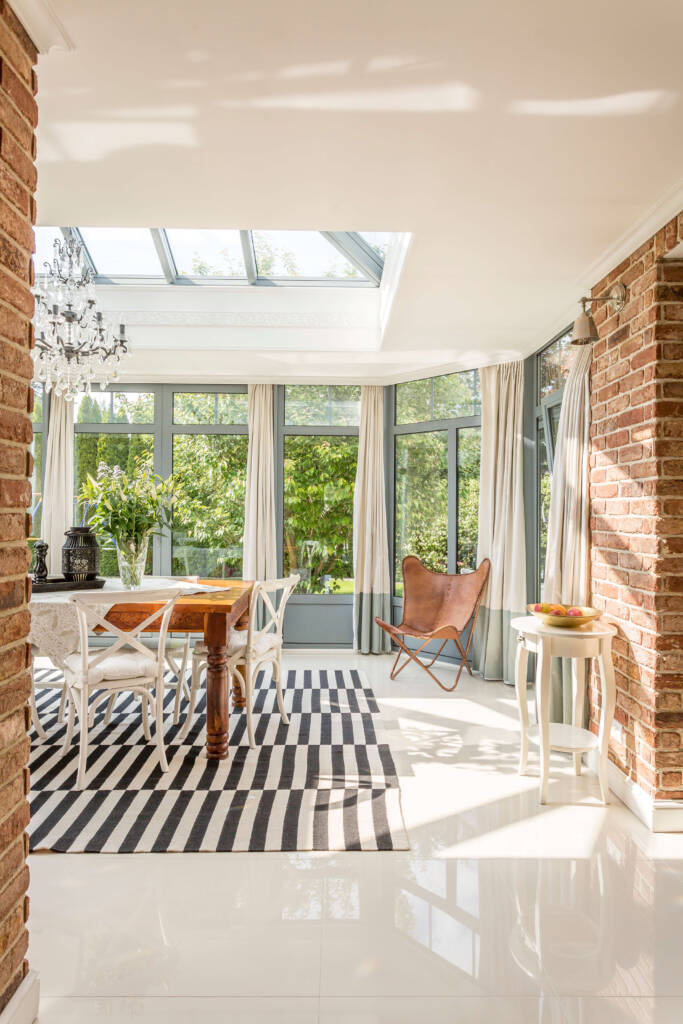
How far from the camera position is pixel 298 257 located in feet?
18.2

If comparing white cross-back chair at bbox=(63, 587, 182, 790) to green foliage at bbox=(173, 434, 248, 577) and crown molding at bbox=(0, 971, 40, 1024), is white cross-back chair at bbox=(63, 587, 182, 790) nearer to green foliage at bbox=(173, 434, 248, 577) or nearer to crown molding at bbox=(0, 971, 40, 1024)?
crown molding at bbox=(0, 971, 40, 1024)

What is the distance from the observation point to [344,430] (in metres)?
6.48

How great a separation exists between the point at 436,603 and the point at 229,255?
3.34 meters

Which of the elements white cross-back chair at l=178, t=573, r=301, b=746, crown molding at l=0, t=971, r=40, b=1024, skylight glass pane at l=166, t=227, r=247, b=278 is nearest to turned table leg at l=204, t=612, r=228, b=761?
white cross-back chair at l=178, t=573, r=301, b=746

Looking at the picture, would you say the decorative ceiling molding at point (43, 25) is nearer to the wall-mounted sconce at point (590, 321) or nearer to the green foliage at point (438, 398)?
the wall-mounted sconce at point (590, 321)

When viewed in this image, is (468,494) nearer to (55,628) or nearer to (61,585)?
(61,585)

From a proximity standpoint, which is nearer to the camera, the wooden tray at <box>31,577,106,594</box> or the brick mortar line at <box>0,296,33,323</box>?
the brick mortar line at <box>0,296,33,323</box>

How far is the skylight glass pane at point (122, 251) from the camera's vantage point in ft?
17.3

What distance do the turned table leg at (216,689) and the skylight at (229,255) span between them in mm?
3137

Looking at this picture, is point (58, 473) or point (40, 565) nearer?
point (40, 565)

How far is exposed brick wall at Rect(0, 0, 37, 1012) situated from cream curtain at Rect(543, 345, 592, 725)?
280 centimetres

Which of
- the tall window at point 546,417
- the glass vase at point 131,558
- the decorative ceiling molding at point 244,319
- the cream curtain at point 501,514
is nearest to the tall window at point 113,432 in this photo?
the decorative ceiling molding at point 244,319

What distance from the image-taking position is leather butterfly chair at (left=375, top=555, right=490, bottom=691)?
5359 mm

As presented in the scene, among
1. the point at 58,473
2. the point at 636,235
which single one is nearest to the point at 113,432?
the point at 58,473
